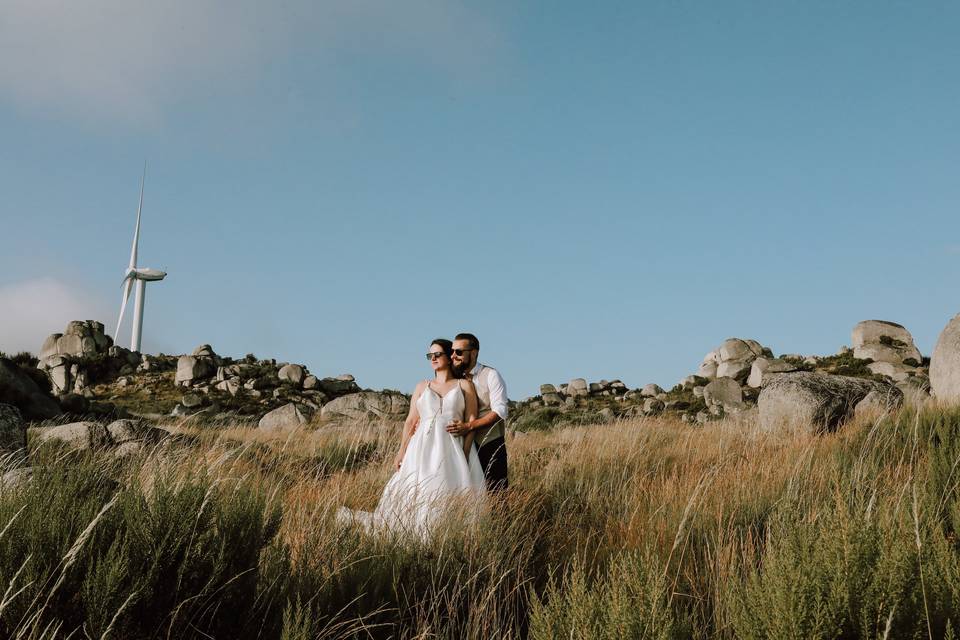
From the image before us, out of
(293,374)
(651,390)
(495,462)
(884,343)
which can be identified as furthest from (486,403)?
(293,374)

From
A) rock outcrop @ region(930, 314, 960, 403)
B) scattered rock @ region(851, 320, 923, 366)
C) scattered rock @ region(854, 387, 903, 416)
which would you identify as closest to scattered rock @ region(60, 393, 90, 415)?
scattered rock @ region(854, 387, 903, 416)

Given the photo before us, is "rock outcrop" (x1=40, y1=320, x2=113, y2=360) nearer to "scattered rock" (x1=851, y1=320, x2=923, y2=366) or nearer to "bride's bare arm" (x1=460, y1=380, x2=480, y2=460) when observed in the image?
"scattered rock" (x1=851, y1=320, x2=923, y2=366)

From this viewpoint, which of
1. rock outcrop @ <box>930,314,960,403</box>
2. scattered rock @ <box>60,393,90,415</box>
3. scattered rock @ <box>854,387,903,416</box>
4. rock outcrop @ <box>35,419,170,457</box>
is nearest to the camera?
rock outcrop @ <box>35,419,170,457</box>

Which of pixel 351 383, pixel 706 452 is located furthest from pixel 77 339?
pixel 706 452

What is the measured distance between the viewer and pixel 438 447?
7.20 m

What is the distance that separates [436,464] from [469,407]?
0.67m

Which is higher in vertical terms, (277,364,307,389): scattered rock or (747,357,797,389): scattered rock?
(277,364,307,389): scattered rock

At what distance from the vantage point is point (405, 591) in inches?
182

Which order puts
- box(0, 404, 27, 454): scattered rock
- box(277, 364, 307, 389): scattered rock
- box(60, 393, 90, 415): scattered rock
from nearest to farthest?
box(0, 404, 27, 454): scattered rock, box(60, 393, 90, 415): scattered rock, box(277, 364, 307, 389): scattered rock

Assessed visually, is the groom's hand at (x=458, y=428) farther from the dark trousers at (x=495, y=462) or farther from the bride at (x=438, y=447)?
the dark trousers at (x=495, y=462)

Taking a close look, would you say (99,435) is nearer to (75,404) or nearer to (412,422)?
(412,422)

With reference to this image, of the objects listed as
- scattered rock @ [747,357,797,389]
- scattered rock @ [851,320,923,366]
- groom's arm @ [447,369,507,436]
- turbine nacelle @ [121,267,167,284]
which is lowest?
groom's arm @ [447,369,507,436]

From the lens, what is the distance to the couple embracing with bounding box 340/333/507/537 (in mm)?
7059

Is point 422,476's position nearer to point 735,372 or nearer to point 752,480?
point 752,480
